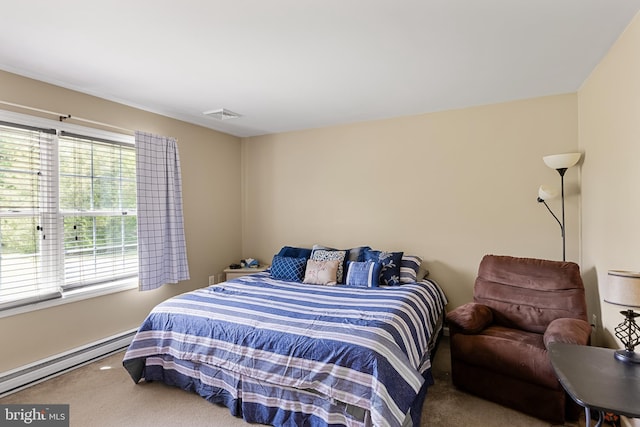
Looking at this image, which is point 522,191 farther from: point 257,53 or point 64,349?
point 64,349

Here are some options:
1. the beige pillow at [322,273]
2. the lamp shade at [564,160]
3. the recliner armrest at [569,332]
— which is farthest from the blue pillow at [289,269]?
the lamp shade at [564,160]

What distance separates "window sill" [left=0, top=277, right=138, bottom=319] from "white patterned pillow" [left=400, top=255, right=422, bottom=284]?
277 centimetres

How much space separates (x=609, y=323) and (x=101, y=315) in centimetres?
423

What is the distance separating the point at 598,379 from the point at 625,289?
41 centimetres

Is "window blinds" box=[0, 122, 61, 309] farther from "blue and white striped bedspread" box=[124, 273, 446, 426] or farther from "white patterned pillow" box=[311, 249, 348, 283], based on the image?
"white patterned pillow" box=[311, 249, 348, 283]

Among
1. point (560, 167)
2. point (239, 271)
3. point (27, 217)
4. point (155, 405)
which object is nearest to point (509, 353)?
point (560, 167)

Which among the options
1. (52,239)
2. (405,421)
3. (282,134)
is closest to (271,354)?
(405,421)

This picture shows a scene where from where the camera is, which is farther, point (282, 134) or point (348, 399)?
point (282, 134)

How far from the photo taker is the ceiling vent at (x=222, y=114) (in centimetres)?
351

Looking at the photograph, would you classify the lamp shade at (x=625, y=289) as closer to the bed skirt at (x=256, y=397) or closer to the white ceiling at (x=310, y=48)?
the bed skirt at (x=256, y=397)

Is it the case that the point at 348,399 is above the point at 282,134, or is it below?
below

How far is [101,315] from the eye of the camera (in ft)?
10.2

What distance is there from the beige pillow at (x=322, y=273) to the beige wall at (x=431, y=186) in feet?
2.20

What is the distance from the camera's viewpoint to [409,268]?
341 cm
